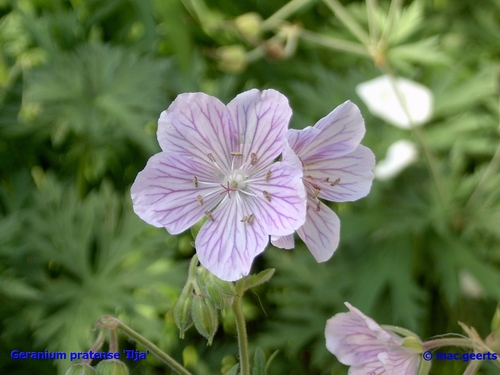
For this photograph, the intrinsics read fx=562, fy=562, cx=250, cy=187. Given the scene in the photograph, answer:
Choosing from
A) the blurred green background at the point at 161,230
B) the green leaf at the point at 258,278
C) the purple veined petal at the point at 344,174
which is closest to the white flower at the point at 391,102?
the blurred green background at the point at 161,230

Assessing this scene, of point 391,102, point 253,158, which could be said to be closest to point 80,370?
point 253,158

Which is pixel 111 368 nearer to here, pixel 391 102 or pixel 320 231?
pixel 320 231

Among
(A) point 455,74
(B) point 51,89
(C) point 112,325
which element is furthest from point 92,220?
(A) point 455,74

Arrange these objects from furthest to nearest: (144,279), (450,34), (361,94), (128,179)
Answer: (450,34) < (361,94) < (128,179) < (144,279)

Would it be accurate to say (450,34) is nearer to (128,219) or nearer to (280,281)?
(280,281)

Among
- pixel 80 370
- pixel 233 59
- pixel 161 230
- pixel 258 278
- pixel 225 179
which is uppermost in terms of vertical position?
pixel 233 59
